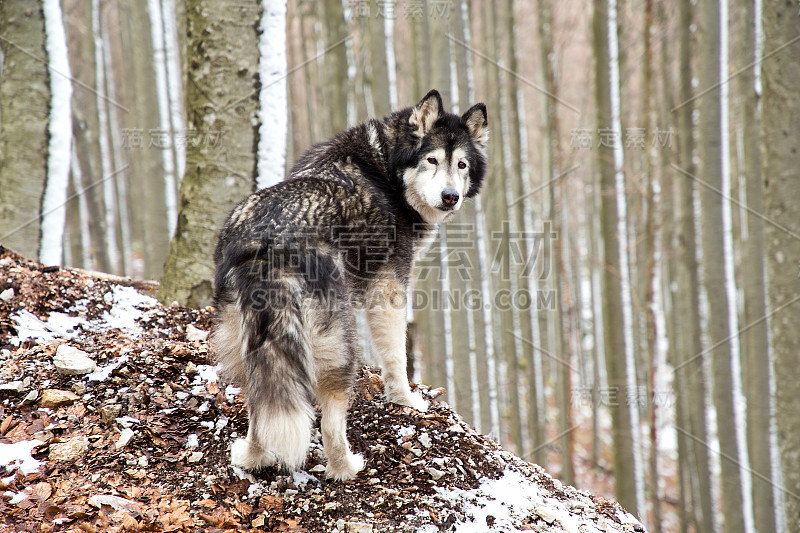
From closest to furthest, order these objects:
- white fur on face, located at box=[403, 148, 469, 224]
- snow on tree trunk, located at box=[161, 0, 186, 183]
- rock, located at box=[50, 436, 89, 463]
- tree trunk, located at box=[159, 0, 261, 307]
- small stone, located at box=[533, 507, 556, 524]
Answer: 1. rock, located at box=[50, 436, 89, 463]
2. small stone, located at box=[533, 507, 556, 524]
3. white fur on face, located at box=[403, 148, 469, 224]
4. tree trunk, located at box=[159, 0, 261, 307]
5. snow on tree trunk, located at box=[161, 0, 186, 183]

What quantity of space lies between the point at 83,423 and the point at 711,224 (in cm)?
782

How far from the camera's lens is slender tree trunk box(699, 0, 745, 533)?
7.82m

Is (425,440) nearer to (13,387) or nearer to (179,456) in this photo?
(179,456)

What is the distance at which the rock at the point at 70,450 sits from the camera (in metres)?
3.55

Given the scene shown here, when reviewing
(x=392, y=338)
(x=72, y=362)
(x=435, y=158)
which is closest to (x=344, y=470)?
(x=392, y=338)

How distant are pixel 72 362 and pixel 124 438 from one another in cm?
87

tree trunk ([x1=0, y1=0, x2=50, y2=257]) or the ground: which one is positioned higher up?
tree trunk ([x1=0, y1=0, x2=50, y2=257])

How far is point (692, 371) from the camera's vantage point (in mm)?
9555

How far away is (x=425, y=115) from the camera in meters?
4.91

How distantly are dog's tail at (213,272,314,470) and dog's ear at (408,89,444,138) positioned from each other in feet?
7.26

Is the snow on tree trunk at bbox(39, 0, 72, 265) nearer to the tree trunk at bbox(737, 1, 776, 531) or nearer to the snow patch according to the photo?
the snow patch

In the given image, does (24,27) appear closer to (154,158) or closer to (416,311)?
(154,158)

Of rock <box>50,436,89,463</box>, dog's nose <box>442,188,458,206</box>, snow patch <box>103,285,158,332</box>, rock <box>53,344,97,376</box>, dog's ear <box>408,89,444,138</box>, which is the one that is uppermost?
dog's ear <box>408,89,444,138</box>

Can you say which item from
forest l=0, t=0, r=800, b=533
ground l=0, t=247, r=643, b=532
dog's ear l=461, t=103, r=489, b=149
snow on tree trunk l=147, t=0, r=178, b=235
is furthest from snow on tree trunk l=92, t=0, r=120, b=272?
dog's ear l=461, t=103, r=489, b=149
